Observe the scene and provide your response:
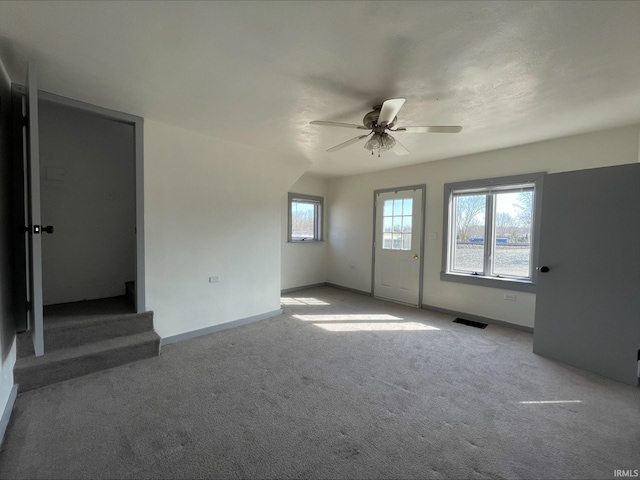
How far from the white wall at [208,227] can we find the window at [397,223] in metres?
1.99

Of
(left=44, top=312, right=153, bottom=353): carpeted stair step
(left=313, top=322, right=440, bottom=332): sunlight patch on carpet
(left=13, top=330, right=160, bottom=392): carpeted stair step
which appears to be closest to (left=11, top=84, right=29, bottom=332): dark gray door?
(left=44, top=312, right=153, bottom=353): carpeted stair step

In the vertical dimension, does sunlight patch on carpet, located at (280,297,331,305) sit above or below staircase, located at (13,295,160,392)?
below

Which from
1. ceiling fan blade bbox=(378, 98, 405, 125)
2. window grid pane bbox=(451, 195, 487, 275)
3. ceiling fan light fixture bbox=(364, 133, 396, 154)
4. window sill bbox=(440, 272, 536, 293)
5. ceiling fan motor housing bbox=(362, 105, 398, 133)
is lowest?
window sill bbox=(440, 272, 536, 293)

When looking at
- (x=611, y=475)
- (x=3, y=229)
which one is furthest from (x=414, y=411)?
(x=3, y=229)

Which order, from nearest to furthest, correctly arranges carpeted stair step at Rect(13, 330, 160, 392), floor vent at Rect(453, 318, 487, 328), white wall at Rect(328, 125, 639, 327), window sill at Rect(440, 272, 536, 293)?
1. carpeted stair step at Rect(13, 330, 160, 392)
2. white wall at Rect(328, 125, 639, 327)
3. window sill at Rect(440, 272, 536, 293)
4. floor vent at Rect(453, 318, 487, 328)

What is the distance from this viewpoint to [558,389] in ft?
7.58

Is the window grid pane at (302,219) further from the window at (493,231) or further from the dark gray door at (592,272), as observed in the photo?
the dark gray door at (592,272)

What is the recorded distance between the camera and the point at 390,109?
2.01 metres

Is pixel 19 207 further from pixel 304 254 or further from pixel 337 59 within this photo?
pixel 304 254

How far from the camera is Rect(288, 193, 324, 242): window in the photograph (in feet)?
18.7

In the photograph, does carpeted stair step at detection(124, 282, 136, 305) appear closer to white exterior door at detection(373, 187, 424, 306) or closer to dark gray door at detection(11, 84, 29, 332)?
dark gray door at detection(11, 84, 29, 332)

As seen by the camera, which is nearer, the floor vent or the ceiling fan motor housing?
the ceiling fan motor housing

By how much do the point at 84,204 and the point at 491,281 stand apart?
5.48 meters

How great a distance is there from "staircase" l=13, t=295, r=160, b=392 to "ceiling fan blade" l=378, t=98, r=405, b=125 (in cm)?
301
